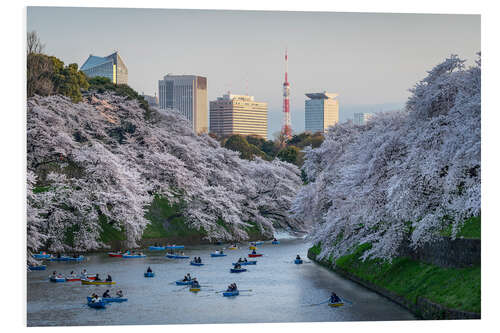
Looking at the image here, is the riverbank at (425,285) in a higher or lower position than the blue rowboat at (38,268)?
higher

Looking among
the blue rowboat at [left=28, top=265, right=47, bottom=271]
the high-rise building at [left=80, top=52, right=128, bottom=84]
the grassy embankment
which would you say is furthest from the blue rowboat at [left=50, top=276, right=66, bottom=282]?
the grassy embankment

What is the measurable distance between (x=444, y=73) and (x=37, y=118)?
29083mm

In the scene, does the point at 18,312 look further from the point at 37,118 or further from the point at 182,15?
the point at 37,118

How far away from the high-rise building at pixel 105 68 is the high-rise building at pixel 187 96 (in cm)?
269

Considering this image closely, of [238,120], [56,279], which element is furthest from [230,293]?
[238,120]

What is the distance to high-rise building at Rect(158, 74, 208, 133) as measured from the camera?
39938mm

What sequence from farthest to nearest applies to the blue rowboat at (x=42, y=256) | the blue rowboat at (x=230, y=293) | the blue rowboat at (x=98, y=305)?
the blue rowboat at (x=42, y=256), the blue rowboat at (x=230, y=293), the blue rowboat at (x=98, y=305)

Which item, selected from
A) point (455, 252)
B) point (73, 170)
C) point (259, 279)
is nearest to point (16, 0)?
point (455, 252)

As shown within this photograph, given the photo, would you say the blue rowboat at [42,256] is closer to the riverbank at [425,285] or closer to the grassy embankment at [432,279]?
the riverbank at [425,285]

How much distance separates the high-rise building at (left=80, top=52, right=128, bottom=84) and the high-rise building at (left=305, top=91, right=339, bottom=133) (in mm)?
10912

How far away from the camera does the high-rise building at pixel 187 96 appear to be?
3994cm

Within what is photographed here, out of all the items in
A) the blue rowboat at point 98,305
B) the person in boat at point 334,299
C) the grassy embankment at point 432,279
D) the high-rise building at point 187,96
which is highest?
the high-rise building at point 187,96

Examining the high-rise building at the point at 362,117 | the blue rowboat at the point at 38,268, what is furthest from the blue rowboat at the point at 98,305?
the high-rise building at the point at 362,117

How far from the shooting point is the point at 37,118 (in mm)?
47781
